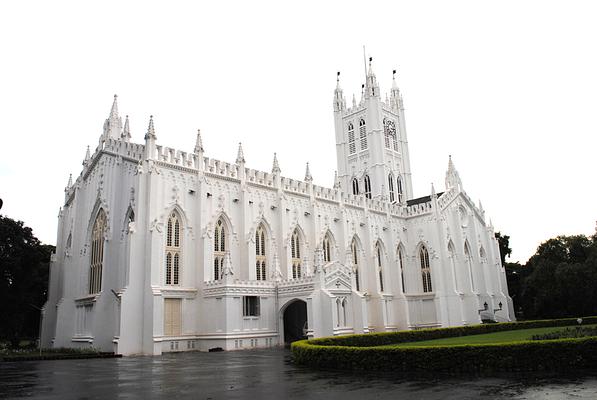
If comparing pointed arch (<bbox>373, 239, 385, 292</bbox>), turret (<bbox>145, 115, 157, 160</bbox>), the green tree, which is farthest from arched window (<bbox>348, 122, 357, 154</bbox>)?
the green tree

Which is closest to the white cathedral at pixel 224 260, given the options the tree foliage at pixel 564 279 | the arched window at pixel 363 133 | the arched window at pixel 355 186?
the tree foliage at pixel 564 279

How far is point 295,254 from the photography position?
Result: 43938 mm

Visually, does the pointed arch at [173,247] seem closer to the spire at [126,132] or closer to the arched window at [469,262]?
the spire at [126,132]

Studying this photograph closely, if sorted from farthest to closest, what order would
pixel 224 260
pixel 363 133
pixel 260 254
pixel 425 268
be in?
pixel 363 133, pixel 425 268, pixel 260 254, pixel 224 260

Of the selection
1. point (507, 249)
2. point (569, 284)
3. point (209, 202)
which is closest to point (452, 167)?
point (569, 284)

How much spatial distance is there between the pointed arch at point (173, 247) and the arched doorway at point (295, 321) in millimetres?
9935

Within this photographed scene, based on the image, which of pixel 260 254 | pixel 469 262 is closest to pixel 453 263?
pixel 469 262

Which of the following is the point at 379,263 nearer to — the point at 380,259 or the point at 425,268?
Result: the point at 380,259

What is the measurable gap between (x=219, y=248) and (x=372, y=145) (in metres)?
35.9

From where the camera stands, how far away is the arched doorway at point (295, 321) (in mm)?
40750

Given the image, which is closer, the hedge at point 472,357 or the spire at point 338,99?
the hedge at point 472,357

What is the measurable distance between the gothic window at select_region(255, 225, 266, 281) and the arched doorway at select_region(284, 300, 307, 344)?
349 cm

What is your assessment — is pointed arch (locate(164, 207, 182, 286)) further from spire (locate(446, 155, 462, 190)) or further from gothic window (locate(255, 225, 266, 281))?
spire (locate(446, 155, 462, 190))

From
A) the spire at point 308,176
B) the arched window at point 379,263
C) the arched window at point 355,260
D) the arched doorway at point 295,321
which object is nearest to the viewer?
the arched doorway at point 295,321
